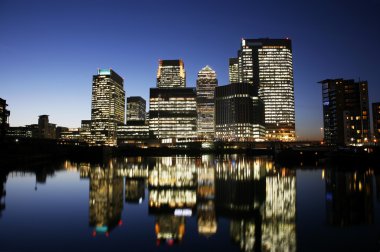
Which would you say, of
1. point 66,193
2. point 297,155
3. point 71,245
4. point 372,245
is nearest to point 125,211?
point 71,245

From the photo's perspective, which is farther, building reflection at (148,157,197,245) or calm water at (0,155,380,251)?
building reflection at (148,157,197,245)

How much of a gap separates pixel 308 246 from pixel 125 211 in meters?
16.2

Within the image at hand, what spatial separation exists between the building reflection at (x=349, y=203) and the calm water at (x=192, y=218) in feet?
0.25

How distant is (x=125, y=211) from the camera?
2767 centimetres

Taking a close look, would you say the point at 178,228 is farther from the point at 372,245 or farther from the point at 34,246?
the point at 372,245

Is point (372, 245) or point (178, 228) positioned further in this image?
point (178, 228)

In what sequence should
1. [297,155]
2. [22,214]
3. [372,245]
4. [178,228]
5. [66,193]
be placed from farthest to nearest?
1. [297,155]
2. [66,193]
3. [22,214]
4. [178,228]
5. [372,245]

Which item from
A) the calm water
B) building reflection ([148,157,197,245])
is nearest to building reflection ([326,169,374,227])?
the calm water

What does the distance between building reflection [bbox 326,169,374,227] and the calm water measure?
A: 0.25 feet

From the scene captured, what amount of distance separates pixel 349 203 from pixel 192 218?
16.6 meters

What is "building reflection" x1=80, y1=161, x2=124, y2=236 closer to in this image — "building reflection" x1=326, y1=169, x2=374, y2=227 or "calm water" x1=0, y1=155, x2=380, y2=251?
"calm water" x1=0, y1=155, x2=380, y2=251

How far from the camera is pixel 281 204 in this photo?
98.4 ft

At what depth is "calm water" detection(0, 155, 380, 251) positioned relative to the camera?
18.5m

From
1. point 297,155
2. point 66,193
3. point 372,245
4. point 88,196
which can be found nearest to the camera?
point 372,245
